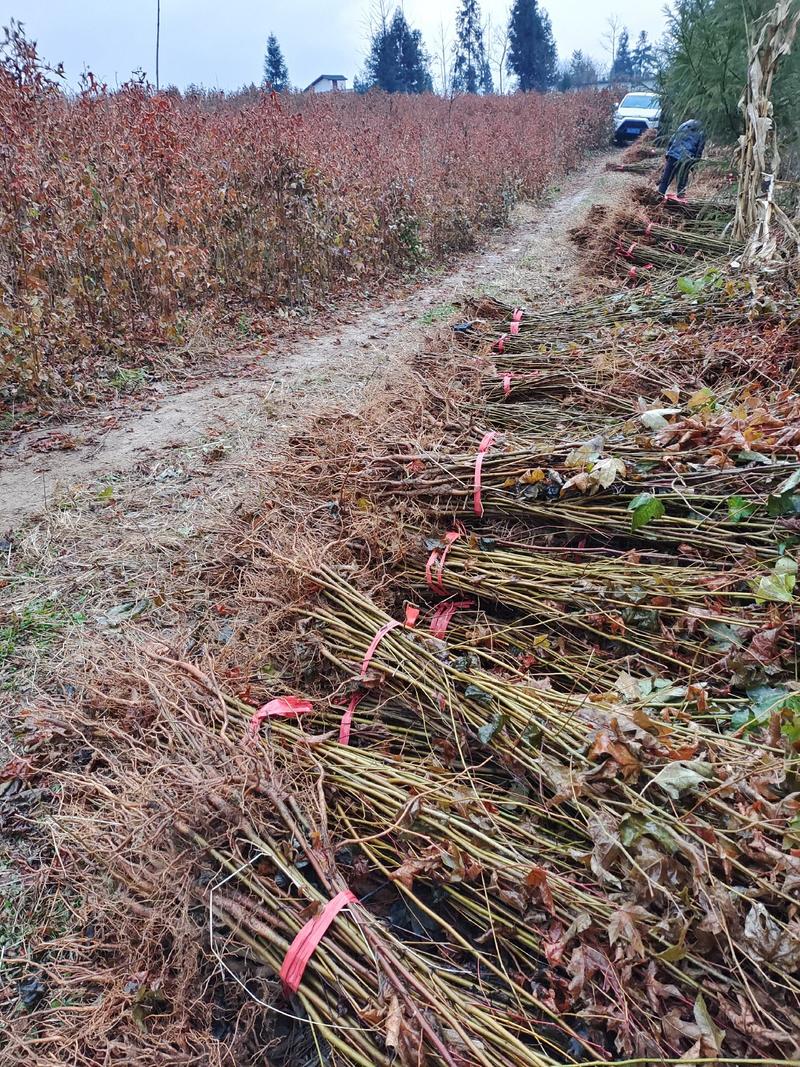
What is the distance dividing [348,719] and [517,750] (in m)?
0.60

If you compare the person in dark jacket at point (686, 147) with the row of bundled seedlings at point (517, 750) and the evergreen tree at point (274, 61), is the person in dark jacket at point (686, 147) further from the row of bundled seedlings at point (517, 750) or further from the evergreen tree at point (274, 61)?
the evergreen tree at point (274, 61)

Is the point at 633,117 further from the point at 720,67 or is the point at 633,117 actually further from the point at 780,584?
the point at 780,584

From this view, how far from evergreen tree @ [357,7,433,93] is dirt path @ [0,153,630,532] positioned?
45739 millimetres

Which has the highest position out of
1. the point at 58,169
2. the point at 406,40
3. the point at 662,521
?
the point at 406,40

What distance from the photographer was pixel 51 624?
3193mm

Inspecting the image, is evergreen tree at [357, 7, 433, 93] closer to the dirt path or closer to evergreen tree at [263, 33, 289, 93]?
evergreen tree at [263, 33, 289, 93]

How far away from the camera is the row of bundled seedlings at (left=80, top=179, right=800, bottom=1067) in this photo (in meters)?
1.35

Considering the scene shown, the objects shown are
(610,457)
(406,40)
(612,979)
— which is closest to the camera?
(612,979)

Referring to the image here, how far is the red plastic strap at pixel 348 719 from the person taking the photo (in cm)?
209

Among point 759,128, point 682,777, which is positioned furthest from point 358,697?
point 759,128

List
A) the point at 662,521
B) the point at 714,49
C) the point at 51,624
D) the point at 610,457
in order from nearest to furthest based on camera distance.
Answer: the point at 662,521
the point at 610,457
the point at 51,624
the point at 714,49

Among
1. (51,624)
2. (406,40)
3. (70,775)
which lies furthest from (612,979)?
(406,40)

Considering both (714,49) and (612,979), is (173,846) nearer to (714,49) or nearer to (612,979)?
(612,979)

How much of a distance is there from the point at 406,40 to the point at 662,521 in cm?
5676
